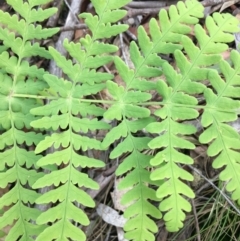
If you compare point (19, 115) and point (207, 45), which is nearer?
point (207, 45)

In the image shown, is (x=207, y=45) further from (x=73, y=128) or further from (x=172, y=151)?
(x=73, y=128)

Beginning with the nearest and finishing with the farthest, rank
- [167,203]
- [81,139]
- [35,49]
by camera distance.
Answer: [167,203] → [81,139] → [35,49]

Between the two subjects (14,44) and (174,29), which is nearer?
Answer: (174,29)

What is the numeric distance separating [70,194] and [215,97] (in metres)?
1.00

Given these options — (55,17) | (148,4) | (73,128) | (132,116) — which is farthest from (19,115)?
(148,4)

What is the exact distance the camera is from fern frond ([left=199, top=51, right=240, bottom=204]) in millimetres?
2348

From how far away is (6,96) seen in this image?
8.96 feet

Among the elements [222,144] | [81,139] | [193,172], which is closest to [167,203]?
[222,144]

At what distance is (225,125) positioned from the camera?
95.6 inches

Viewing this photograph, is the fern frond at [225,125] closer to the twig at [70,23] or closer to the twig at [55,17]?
the twig at [70,23]

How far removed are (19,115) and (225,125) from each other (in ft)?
4.07

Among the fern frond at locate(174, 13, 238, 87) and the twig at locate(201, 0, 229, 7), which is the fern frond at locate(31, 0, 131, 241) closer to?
the fern frond at locate(174, 13, 238, 87)

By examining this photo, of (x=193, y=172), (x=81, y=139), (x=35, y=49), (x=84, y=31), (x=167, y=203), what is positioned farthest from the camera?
(x=84, y=31)

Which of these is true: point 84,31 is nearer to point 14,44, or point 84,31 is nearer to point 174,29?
point 14,44
